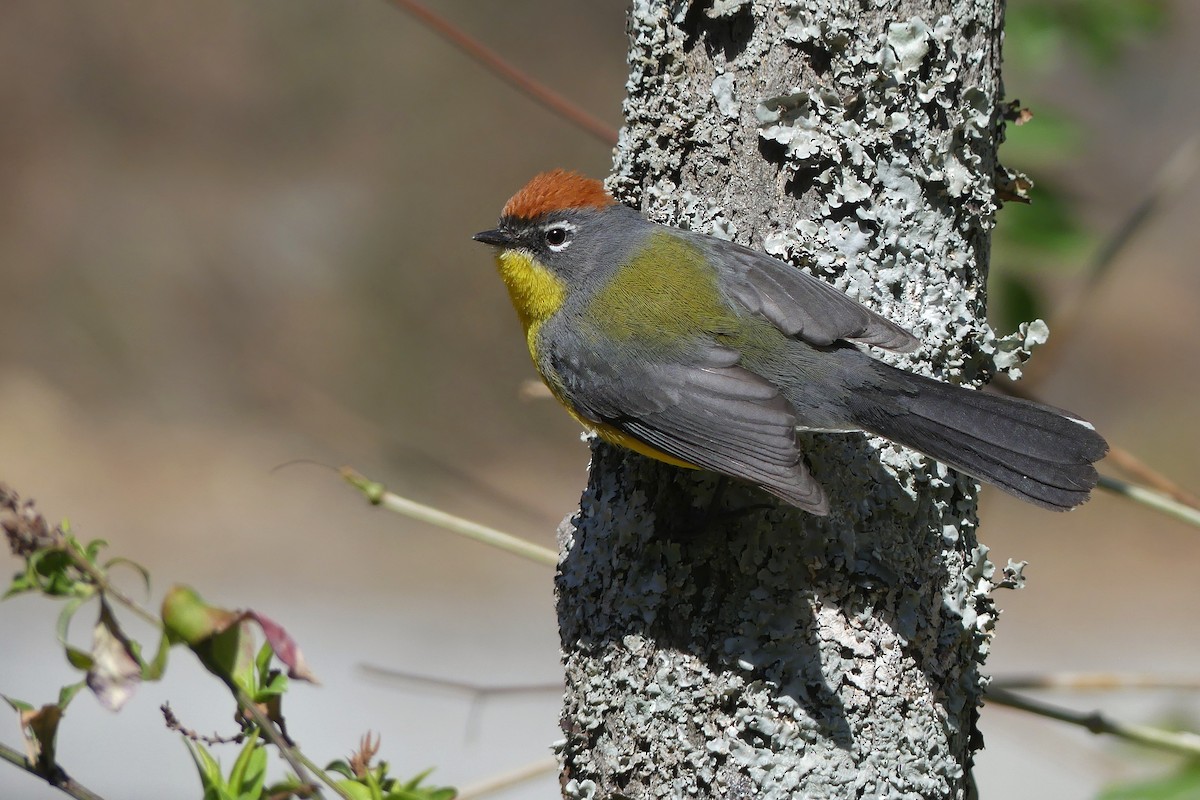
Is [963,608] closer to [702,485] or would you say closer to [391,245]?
[702,485]

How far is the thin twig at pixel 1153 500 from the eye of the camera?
2645 millimetres

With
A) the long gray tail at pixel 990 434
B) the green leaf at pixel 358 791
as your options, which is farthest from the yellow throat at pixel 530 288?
the green leaf at pixel 358 791

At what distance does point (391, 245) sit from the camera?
13.6 meters

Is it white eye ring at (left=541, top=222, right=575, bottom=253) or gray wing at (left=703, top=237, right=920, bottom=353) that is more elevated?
white eye ring at (left=541, top=222, right=575, bottom=253)

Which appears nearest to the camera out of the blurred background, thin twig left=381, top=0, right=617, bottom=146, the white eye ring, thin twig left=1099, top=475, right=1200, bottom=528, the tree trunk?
the tree trunk

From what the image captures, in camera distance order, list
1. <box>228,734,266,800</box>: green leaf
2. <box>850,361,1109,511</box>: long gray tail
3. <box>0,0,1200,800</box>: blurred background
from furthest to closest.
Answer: <box>0,0,1200,800</box>: blurred background
<box>850,361,1109,511</box>: long gray tail
<box>228,734,266,800</box>: green leaf

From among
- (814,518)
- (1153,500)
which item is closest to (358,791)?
(814,518)

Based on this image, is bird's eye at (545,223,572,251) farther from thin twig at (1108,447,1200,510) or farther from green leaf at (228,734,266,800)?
green leaf at (228,734,266,800)

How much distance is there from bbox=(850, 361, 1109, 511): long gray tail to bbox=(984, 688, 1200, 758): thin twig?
17.5 inches

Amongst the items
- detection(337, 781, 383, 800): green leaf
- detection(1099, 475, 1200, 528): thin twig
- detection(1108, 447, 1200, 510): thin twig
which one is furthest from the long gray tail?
detection(337, 781, 383, 800): green leaf

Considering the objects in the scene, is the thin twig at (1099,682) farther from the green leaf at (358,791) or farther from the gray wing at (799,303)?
the green leaf at (358,791)

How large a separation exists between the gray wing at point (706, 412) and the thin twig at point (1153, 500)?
80 centimetres

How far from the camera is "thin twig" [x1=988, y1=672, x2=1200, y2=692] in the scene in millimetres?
2781

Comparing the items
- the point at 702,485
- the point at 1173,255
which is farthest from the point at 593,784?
the point at 1173,255
